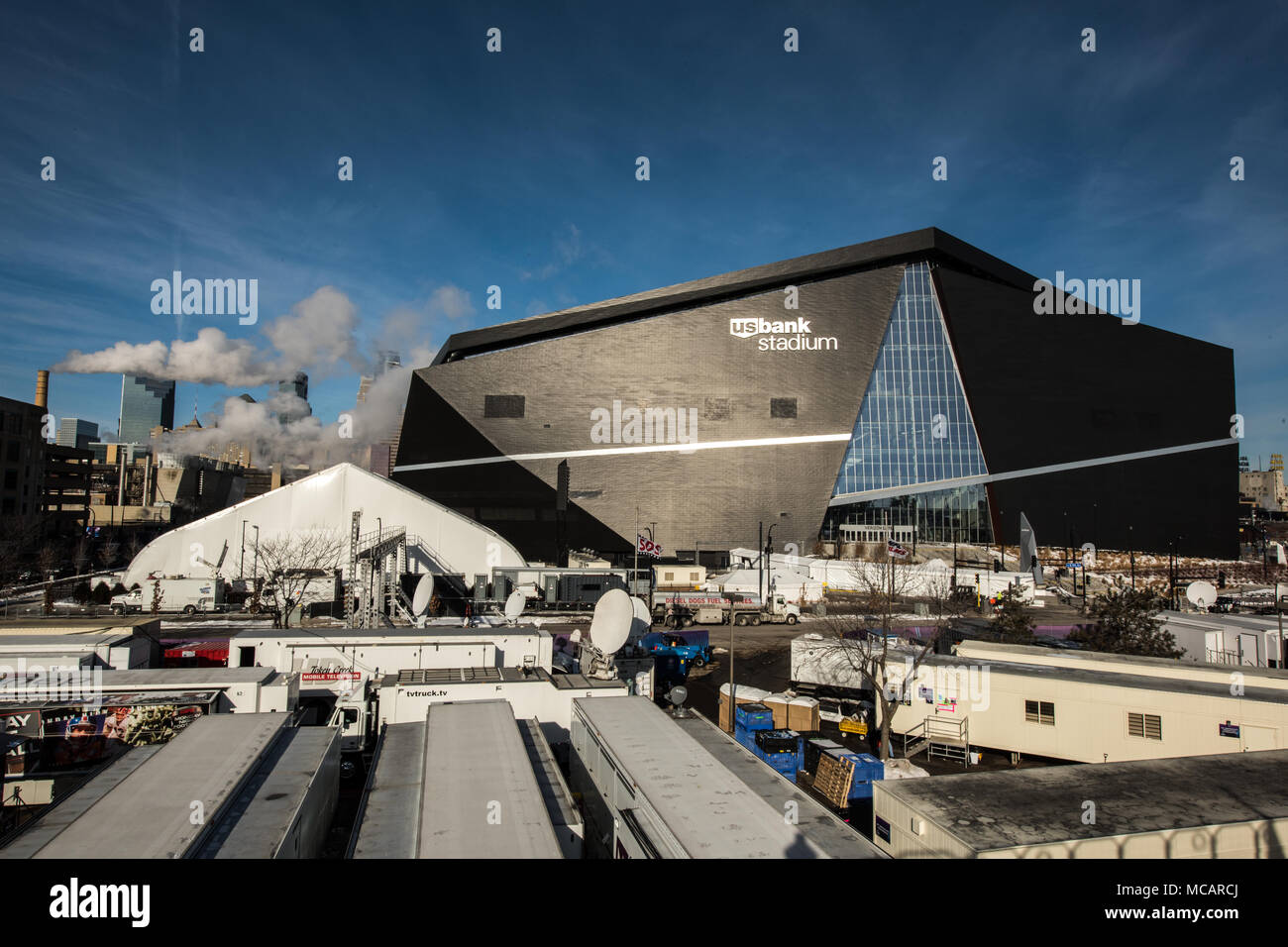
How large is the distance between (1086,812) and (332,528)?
3492 cm

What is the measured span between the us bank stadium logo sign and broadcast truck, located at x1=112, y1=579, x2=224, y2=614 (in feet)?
127

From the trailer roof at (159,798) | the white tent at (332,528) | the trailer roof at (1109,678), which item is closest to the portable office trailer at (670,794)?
the trailer roof at (159,798)

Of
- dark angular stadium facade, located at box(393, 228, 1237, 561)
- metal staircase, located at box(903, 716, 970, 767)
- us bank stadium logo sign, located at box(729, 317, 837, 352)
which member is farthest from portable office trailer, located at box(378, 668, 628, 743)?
us bank stadium logo sign, located at box(729, 317, 837, 352)

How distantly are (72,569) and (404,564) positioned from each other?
29.1m

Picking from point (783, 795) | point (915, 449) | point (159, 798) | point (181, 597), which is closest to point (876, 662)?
point (783, 795)

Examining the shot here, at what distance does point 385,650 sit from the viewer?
15672 mm

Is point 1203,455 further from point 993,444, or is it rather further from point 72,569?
point 72,569

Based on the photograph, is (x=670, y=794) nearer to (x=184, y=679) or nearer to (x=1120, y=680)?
(x=184, y=679)

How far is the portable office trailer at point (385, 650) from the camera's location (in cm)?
1555

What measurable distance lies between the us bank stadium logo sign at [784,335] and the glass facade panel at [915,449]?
4.76m

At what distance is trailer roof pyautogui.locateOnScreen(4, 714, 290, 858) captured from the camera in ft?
22.0

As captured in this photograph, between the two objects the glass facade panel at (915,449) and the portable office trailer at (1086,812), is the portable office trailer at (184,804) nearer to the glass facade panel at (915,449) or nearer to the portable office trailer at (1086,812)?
the portable office trailer at (1086,812)

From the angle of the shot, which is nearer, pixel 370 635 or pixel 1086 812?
pixel 1086 812
